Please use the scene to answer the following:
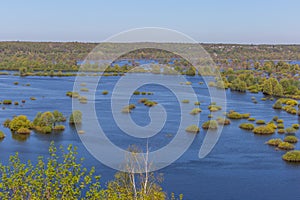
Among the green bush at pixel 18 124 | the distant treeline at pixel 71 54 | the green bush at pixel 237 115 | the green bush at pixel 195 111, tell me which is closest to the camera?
the green bush at pixel 18 124

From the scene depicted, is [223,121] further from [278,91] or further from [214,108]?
[278,91]

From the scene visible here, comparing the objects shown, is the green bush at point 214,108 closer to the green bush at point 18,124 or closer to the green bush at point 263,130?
the green bush at point 263,130

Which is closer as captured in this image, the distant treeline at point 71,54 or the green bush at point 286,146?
the green bush at point 286,146

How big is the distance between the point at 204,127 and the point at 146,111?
4647 millimetres

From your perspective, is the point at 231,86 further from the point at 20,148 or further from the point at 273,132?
the point at 20,148

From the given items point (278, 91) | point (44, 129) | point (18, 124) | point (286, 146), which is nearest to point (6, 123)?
point (18, 124)

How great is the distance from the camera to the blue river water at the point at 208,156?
559 inches

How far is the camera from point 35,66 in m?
54.2

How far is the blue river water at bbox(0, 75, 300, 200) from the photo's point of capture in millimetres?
14211

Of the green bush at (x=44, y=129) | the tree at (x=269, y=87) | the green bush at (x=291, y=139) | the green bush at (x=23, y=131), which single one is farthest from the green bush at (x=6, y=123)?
the tree at (x=269, y=87)

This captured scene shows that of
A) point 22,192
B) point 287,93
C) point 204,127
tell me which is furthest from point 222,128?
point 22,192

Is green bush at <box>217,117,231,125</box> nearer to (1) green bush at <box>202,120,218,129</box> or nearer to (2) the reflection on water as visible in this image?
(1) green bush at <box>202,120,218,129</box>

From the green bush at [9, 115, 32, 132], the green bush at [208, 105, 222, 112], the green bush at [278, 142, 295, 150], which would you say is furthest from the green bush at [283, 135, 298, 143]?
the green bush at [9, 115, 32, 132]

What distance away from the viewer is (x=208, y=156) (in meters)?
17.7
